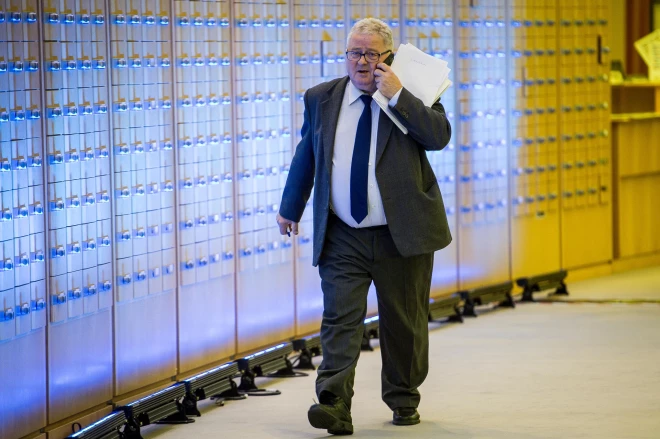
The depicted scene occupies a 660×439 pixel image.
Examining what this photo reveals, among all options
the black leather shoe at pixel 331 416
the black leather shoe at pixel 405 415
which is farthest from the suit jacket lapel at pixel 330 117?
the black leather shoe at pixel 405 415

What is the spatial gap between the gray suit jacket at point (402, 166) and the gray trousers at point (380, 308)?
9cm

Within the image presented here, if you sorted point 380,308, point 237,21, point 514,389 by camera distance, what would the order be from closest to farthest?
1. point 380,308
2. point 514,389
3. point 237,21

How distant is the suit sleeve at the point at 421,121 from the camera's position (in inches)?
164

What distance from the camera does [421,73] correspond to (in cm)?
431

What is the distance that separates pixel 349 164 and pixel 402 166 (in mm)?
180

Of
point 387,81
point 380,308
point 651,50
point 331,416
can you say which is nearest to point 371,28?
point 387,81

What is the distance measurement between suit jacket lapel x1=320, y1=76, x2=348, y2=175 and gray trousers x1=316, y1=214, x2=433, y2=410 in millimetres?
230

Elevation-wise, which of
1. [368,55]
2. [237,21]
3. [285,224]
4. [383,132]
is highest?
[237,21]

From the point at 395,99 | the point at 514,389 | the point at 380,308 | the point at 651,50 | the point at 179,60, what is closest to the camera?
the point at 395,99

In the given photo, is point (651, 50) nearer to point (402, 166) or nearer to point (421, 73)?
point (421, 73)

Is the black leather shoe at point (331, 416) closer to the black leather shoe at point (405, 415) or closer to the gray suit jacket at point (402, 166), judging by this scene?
the black leather shoe at point (405, 415)

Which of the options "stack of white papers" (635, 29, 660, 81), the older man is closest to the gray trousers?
the older man

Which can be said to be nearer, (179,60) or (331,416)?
(331,416)

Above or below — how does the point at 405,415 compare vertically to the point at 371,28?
below
